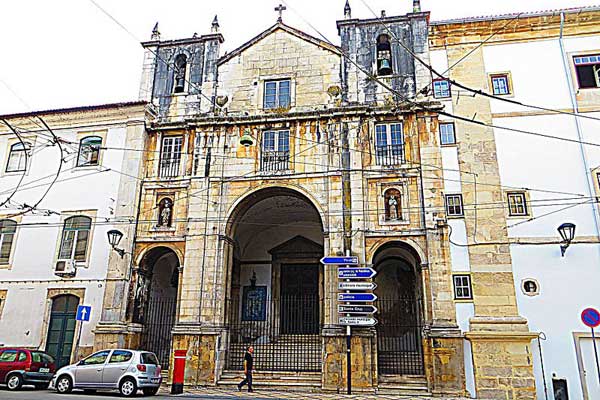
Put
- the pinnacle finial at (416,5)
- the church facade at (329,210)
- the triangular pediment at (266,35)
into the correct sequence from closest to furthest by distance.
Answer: the church facade at (329,210)
the pinnacle finial at (416,5)
the triangular pediment at (266,35)

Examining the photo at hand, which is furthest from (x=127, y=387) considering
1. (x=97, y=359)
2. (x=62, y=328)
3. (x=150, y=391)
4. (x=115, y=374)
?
(x=62, y=328)

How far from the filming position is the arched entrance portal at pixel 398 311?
16672mm

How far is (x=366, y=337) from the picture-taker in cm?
1516

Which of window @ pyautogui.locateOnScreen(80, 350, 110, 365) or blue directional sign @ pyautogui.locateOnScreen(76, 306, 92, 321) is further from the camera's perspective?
blue directional sign @ pyautogui.locateOnScreen(76, 306, 92, 321)

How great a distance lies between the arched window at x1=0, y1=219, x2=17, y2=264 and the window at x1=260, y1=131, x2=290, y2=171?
10257 mm

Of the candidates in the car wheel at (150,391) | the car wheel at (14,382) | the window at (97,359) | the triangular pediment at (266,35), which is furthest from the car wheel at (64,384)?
the triangular pediment at (266,35)

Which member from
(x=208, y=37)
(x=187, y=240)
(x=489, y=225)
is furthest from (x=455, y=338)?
(x=208, y=37)

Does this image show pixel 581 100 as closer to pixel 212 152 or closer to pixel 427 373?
pixel 427 373

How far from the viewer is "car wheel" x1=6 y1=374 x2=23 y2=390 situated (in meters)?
14.1

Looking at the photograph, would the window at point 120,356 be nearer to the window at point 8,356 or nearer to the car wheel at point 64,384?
the car wheel at point 64,384

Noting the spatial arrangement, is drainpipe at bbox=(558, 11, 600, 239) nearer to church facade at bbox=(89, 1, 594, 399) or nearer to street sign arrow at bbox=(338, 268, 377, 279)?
church facade at bbox=(89, 1, 594, 399)

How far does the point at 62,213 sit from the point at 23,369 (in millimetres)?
6314

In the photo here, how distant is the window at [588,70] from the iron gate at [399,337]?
964 centimetres

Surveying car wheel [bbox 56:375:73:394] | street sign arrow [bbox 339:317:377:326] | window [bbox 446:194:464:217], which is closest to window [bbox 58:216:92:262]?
car wheel [bbox 56:375:73:394]
